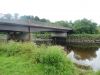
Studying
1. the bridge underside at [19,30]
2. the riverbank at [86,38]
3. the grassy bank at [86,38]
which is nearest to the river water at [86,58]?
the bridge underside at [19,30]

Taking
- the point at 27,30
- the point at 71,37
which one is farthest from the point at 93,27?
the point at 27,30

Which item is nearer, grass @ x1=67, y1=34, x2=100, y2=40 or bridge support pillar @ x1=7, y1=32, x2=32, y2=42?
bridge support pillar @ x1=7, y1=32, x2=32, y2=42

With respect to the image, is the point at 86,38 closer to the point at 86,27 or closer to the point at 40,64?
the point at 86,27

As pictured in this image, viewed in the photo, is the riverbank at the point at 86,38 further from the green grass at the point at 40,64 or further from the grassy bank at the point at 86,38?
the green grass at the point at 40,64

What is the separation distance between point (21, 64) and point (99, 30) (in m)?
62.6

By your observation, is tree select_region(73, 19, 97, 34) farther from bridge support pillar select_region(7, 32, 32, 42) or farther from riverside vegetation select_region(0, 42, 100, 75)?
riverside vegetation select_region(0, 42, 100, 75)

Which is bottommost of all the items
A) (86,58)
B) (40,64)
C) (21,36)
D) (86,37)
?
(86,37)

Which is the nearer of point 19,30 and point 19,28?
point 19,28

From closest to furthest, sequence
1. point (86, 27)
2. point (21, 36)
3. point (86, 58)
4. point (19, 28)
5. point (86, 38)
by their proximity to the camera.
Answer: point (86, 58) → point (19, 28) → point (21, 36) → point (86, 38) → point (86, 27)

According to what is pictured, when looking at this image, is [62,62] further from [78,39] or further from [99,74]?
[78,39]

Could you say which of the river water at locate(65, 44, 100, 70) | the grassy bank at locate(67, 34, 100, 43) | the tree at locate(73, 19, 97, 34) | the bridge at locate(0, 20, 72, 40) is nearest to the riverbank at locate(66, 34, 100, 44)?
the grassy bank at locate(67, 34, 100, 43)

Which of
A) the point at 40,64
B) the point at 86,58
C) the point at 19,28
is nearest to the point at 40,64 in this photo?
the point at 40,64

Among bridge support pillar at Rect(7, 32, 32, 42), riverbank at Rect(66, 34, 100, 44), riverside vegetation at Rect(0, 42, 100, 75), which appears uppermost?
riverside vegetation at Rect(0, 42, 100, 75)

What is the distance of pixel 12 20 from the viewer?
104 feet
